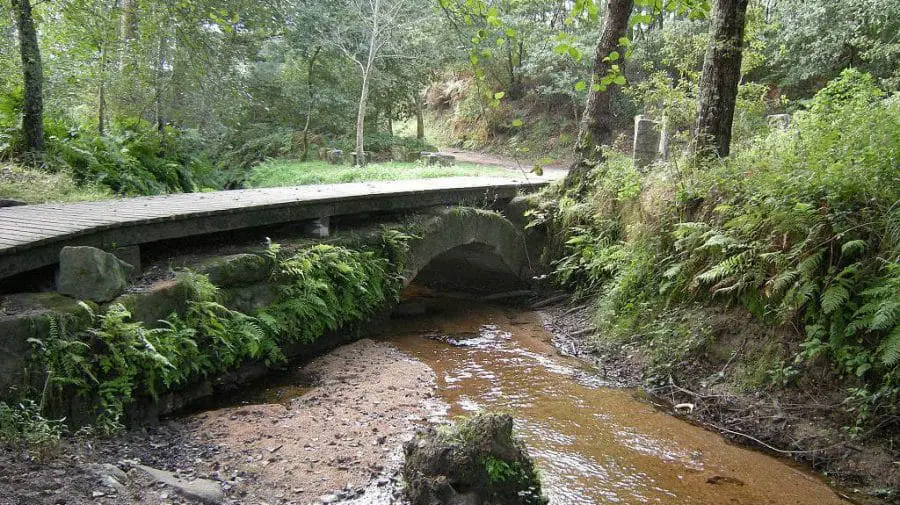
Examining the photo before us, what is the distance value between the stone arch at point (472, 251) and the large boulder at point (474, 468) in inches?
190

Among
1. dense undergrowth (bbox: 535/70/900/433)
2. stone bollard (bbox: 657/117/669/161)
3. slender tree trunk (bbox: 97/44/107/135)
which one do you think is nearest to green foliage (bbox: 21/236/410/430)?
dense undergrowth (bbox: 535/70/900/433)

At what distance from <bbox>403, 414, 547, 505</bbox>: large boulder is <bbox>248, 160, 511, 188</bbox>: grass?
11673 millimetres

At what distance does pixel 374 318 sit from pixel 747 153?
5455mm

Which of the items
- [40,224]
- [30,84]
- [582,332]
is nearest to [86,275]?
[40,224]

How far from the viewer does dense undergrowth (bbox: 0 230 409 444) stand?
456cm

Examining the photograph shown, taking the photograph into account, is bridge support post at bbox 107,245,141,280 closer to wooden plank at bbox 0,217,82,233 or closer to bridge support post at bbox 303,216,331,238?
wooden plank at bbox 0,217,82,233

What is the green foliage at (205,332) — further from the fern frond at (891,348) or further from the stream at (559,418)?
the fern frond at (891,348)

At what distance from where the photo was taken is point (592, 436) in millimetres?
5859

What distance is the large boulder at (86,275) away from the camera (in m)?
5.10

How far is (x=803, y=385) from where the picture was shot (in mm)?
5840

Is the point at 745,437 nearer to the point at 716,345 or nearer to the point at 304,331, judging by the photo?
the point at 716,345

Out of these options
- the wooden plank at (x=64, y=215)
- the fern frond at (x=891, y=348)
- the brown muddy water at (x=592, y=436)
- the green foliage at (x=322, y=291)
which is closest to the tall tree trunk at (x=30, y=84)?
Result: the wooden plank at (x=64, y=215)

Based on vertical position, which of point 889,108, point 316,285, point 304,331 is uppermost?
point 889,108

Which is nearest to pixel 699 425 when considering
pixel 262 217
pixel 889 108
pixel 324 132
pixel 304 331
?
pixel 889 108
